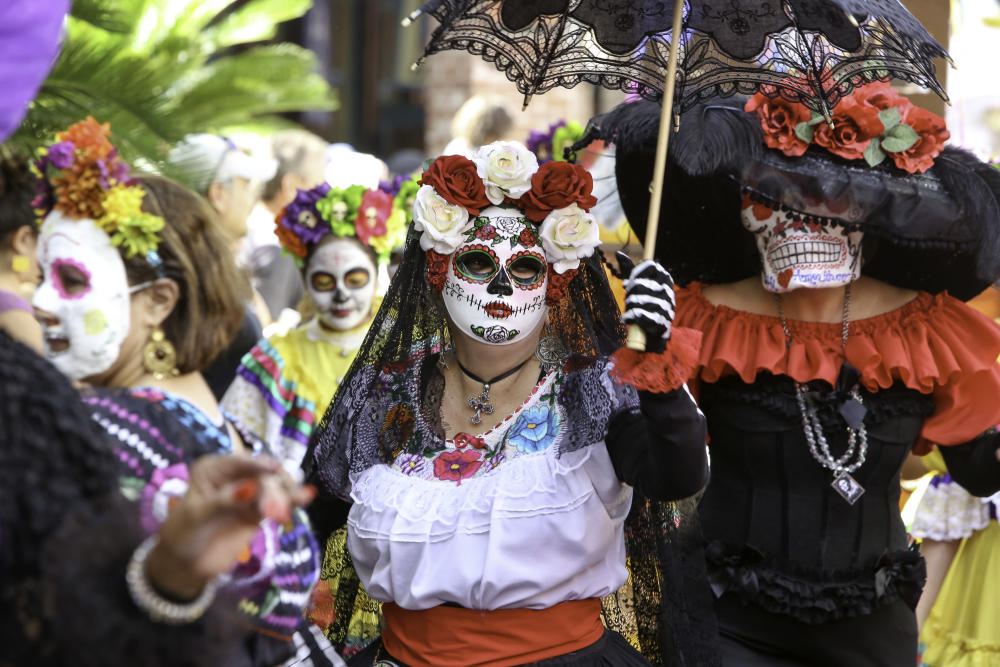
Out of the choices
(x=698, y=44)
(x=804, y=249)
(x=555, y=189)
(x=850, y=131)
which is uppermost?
(x=698, y=44)

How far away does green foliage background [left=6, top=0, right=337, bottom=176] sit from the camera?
18.7 feet

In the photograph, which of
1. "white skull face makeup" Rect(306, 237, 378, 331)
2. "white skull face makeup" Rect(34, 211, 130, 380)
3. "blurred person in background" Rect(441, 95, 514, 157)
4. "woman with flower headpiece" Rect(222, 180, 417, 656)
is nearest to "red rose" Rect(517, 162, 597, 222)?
"white skull face makeup" Rect(34, 211, 130, 380)

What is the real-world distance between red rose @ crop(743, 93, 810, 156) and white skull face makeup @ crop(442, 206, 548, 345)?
84cm

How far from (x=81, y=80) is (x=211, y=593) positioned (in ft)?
14.8

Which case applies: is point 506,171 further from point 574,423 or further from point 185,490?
point 185,490

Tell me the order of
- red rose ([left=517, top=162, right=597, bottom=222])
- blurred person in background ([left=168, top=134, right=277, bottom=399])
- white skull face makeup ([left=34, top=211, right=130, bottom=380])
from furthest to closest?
blurred person in background ([left=168, top=134, right=277, bottom=399])
red rose ([left=517, top=162, right=597, bottom=222])
white skull face makeup ([left=34, top=211, right=130, bottom=380])

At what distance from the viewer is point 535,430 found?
3.32m

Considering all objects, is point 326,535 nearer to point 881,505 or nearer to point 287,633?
point 287,633

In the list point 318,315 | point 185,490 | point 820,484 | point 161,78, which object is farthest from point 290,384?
point 185,490

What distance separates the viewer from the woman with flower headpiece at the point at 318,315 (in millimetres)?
5617

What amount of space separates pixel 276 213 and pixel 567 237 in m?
4.23

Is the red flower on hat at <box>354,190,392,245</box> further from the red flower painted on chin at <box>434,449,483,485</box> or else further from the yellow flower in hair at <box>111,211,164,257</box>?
the red flower painted on chin at <box>434,449,483,485</box>

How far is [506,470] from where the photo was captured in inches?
128

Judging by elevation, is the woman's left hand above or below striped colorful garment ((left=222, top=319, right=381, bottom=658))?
above
